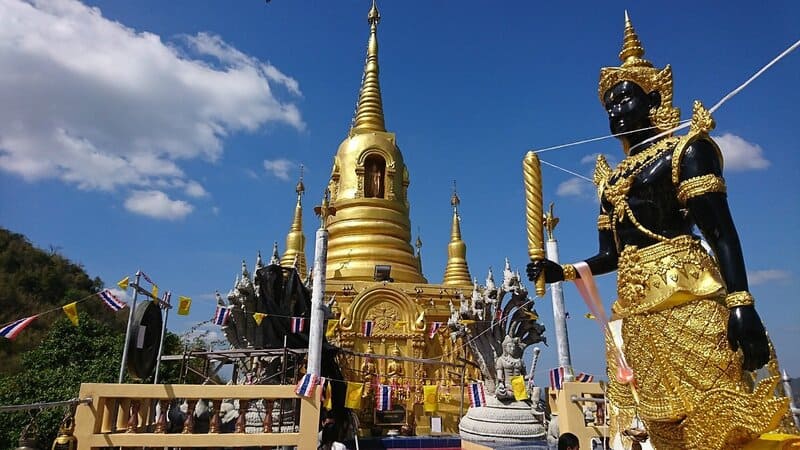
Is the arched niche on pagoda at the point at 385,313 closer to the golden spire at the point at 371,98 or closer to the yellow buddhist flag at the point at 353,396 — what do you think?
the yellow buddhist flag at the point at 353,396

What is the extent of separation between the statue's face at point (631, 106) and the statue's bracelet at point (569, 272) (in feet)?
3.68

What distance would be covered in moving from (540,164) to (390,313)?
528 inches

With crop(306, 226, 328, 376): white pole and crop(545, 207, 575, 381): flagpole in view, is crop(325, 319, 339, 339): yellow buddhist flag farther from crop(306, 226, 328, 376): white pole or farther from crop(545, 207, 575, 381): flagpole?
crop(545, 207, 575, 381): flagpole

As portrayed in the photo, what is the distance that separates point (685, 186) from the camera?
3.20m

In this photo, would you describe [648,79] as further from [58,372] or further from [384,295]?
[58,372]

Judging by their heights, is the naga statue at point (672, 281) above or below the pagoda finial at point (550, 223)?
below

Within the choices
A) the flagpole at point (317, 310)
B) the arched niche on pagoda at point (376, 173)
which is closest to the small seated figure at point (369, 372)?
the flagpole at point (317, 310)

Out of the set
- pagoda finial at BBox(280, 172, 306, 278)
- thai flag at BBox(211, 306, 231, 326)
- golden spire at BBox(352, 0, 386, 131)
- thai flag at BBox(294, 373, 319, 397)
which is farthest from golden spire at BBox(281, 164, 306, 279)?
thai flag at BBox(294, 373, 319, 397)

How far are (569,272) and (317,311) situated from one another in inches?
243

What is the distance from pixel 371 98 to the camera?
970 inches

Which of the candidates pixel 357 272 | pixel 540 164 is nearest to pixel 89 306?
pixel 357 272

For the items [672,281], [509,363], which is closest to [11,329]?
[672,281]

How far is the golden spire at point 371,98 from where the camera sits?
2380cm

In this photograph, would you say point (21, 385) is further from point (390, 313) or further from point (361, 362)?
point (390, 313)
